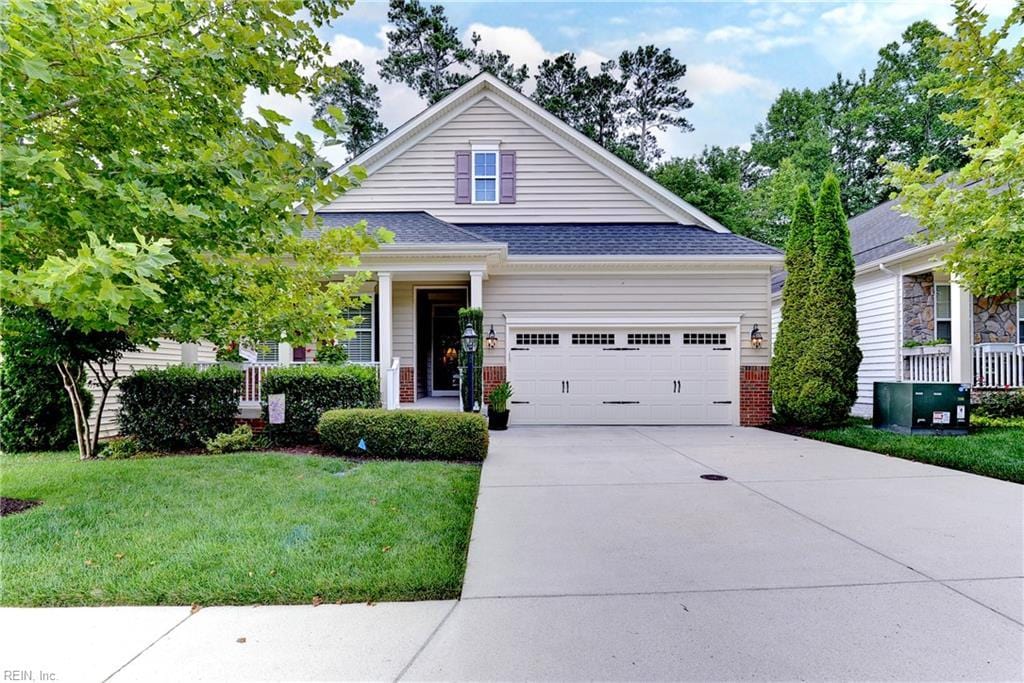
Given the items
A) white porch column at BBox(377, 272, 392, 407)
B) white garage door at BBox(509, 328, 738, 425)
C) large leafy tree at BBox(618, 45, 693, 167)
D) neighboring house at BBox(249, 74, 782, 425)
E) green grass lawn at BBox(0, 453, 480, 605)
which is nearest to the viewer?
green grass lawn at BBox(0, 453, 480, 605)

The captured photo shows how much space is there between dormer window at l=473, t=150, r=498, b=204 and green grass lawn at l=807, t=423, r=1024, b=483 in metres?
8.07

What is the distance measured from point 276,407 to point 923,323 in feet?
42.3

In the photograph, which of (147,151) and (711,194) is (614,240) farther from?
(711,194)

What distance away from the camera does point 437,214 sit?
12.0 m

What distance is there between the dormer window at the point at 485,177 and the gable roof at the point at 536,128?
1074mm

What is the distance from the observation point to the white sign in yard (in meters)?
7.89

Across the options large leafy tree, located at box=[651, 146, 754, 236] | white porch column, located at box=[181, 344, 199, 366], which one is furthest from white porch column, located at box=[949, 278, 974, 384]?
white porch column, located at box=[181, 344, 199, 366]

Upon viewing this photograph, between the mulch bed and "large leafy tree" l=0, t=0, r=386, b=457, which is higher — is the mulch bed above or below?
below

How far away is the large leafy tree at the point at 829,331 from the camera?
31.6 ft

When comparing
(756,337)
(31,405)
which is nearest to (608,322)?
(756,337)

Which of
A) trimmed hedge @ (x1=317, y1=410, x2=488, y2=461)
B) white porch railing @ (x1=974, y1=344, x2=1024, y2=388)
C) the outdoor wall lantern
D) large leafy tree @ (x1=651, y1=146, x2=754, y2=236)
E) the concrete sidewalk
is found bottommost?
the concrete sidewalk

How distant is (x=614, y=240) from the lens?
1133cm

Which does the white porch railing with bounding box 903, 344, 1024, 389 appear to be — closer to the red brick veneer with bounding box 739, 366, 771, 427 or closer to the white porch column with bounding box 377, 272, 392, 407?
the red brick veneer with bounding box 739, 366, 771, 427

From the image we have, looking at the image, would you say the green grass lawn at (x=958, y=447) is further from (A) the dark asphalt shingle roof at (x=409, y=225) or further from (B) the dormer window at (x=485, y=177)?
(B) the dormer window at (x=485, y=177)
